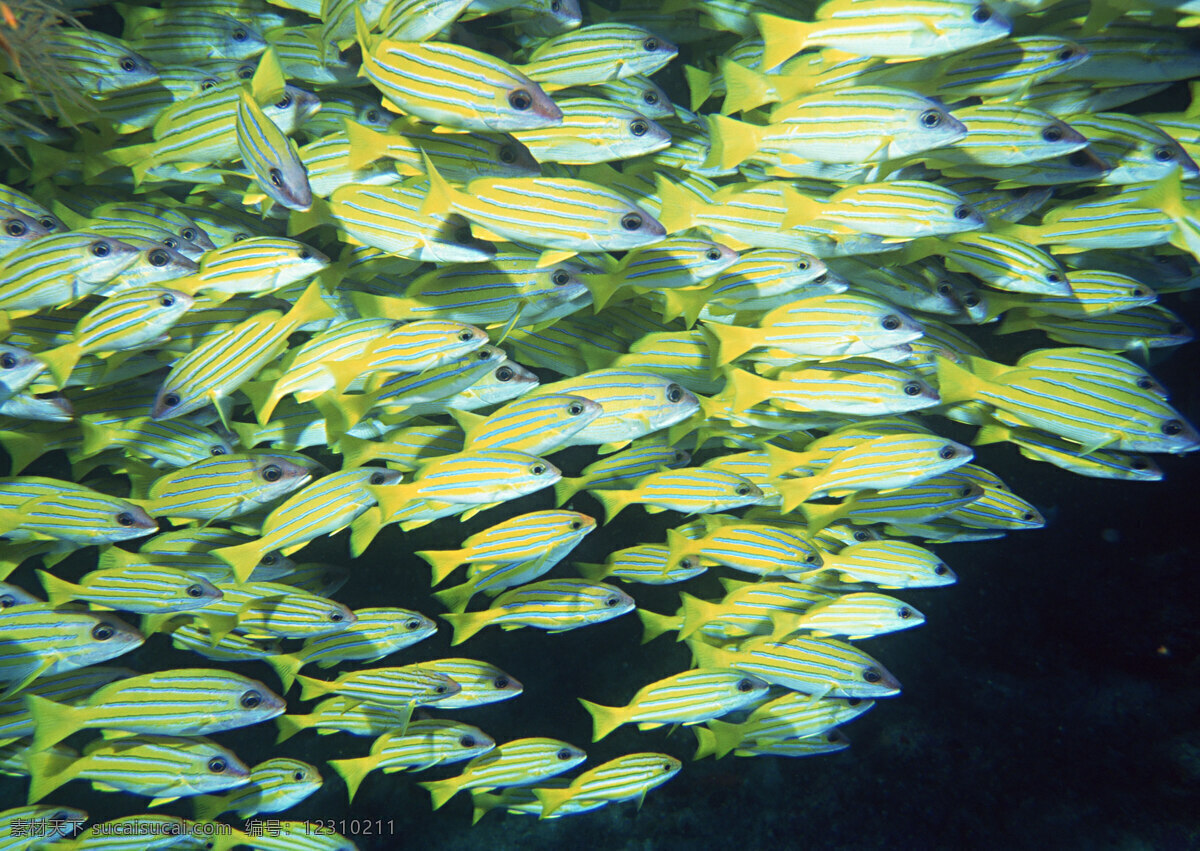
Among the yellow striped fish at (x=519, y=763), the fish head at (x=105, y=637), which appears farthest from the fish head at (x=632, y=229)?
the fish head at (x=105, y=637)

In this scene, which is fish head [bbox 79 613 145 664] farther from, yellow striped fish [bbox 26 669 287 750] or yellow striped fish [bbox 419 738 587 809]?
yellow striped fish [bbox 419 738 587 809]

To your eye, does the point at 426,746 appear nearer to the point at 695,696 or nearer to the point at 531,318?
the point at 695,696

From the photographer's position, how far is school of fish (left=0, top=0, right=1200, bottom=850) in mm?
2830

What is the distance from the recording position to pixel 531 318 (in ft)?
11.0

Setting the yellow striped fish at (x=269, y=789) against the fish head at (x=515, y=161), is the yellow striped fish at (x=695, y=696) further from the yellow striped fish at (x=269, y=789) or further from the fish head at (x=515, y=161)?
the fish head at (x=515, y=161)

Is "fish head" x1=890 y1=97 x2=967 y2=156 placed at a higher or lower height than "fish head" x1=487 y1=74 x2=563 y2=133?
lower

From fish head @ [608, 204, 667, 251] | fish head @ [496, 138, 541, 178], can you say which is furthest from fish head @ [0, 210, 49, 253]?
fish head @ [608, 204, 667, 251]

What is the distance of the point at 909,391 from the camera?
10.7ft

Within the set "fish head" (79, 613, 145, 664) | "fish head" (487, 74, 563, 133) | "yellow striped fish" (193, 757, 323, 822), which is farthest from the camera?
"yellow striped fish" (193, 757, 323, 822)

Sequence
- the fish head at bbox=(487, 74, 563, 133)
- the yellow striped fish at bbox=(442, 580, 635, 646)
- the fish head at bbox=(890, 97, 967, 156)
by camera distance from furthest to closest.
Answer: the yellow striped fish at bbox=(442, 580, 635, 646)
the fish head at bbox=(890, 97, 967, 156)
the fish head at bbox=(487, 74, 563, 133)

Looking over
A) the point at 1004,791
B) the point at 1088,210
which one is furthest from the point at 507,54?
the point at 1004,791

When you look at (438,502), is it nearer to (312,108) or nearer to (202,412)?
(202,412)

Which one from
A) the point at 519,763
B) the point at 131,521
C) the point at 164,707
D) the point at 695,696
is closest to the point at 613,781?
the point at 519,763

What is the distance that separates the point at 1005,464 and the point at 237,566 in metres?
5.60
